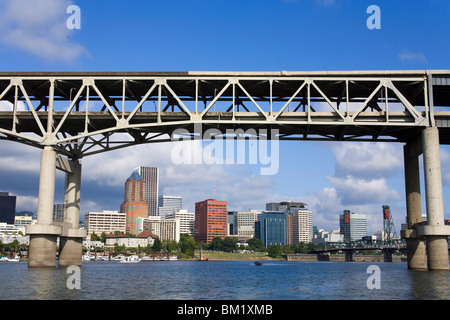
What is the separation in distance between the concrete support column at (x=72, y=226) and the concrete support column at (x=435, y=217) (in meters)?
42.5

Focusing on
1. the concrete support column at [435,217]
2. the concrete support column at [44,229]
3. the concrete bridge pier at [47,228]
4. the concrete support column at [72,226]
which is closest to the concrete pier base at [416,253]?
the concrete support column at [435,217]

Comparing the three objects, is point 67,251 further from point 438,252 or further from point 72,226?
point 438,252

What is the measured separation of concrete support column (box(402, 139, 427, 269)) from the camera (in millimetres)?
61281

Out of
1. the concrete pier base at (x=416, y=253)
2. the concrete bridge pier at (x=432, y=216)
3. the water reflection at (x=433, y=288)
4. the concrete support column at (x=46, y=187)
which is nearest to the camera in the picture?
the water reflection at (x=433, y=288)

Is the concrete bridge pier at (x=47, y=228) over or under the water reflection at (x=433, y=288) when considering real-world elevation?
over

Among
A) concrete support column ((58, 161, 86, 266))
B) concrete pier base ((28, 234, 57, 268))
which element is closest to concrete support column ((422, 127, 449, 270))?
concrete pier base ((28, 234, 57, 268))

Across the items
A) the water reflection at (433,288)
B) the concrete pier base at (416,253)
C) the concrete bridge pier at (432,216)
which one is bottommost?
the water reflection at (433,288)

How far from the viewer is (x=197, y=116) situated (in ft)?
193

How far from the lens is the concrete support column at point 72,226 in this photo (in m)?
64.4

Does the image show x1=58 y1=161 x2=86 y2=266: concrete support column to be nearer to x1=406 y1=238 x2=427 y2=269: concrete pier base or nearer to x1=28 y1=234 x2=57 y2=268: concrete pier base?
x1=28 y1=234 x2=57 y2=268: concrete pier base

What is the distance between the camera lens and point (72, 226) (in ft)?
213

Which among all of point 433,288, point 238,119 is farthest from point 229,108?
point 433,288

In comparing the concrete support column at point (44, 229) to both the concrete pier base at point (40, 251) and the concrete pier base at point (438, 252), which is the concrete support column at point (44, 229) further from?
the concrete pier base at point (438, 252)

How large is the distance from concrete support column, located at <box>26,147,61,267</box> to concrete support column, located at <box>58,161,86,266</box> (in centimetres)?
554
